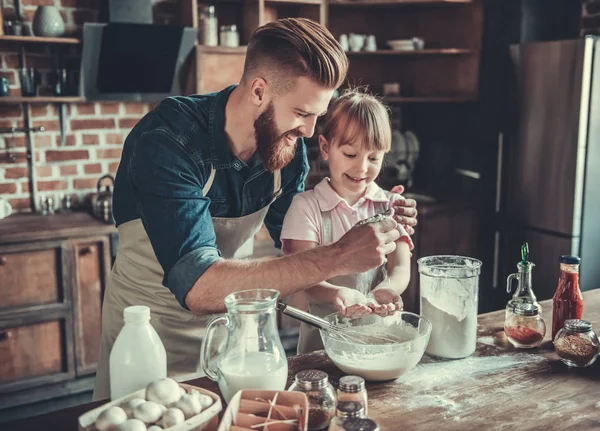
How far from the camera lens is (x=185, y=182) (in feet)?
5.10

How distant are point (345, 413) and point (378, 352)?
325 mm

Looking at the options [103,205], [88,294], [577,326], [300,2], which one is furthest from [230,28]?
[577,326]

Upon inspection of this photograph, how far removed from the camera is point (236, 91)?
1.75 meters

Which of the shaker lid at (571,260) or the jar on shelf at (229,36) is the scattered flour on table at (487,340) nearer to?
the shaker lid at (571,260)

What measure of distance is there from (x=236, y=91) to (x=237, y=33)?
2117 millimetres

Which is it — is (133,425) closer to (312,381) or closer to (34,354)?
(312,381)

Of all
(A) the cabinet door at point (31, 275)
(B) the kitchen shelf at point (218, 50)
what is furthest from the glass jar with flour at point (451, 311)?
(B) the kitchen shelf at point (218, 50)

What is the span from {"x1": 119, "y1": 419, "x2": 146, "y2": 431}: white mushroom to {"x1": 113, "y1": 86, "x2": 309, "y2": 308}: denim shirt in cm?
48

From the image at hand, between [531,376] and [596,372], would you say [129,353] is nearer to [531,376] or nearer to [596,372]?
[531,376]

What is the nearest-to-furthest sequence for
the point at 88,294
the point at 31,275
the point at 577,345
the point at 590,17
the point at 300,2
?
the point at 577,345
the point at 31,275
the point at 88,294
the point at 300,2
the point at 590,17

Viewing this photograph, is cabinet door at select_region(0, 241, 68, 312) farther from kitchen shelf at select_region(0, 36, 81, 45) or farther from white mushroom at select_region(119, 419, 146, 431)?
white mushroom at select_region(119, 419, 146, 431)

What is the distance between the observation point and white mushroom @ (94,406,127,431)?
3.29ft

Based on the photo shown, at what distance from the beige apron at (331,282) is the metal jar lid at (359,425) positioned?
80 centimetres

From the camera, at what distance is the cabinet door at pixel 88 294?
3170 mm
